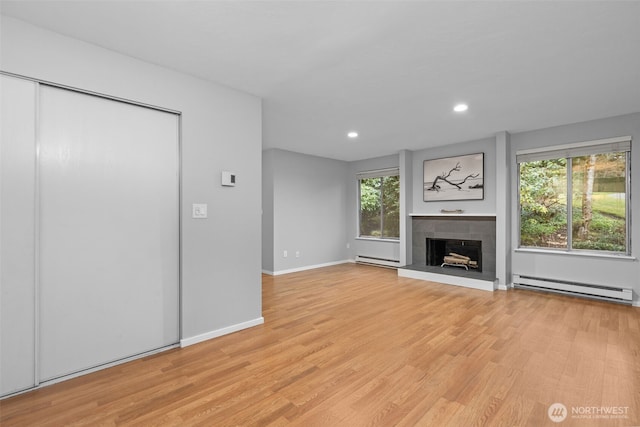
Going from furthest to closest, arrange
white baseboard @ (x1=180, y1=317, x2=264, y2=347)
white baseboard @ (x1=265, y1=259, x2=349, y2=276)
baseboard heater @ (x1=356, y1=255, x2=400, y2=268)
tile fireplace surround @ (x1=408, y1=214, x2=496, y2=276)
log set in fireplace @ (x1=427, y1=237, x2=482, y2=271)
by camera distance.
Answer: baseboard heater @ (x1=356, y1=255, x2=400, y2=268), white baseboard @ (x1=265, y1=259, x2=349, y2=276), log set in fireplace @ (x1=427, y1=237, x2=482, y2=271), tile fireplace surround @ (x1=408, y1=214, x2=496, y2=276), white baseboard @ (x1=180, y1=317, x2=264, y2=347)

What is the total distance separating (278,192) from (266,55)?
11.9 feet

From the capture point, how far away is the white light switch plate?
2.79 m

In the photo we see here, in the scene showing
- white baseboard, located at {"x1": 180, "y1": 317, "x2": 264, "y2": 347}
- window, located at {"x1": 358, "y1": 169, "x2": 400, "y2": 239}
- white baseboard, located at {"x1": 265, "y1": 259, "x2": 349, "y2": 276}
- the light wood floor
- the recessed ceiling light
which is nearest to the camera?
the light wood floor

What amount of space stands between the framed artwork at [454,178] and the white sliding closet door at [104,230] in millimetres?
4721

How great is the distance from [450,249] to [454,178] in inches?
56.7

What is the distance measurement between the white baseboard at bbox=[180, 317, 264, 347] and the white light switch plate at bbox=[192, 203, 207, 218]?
113 cm

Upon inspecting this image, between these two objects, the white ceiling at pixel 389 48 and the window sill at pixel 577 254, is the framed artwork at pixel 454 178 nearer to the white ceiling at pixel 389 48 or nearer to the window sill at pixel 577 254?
the window sill at pixel 577 254

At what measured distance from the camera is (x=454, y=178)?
555 cm

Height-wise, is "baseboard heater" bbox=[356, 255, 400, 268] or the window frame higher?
the window frame

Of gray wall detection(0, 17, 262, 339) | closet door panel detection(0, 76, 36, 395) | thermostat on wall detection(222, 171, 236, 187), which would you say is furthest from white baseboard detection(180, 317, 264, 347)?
thermostat on wall detection(222, 171, 236, 187)

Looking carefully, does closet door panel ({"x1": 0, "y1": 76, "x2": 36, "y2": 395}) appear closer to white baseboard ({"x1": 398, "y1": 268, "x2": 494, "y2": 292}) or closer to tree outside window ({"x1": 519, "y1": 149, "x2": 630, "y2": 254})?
white baseboard ({"x1": 398, "y1": 268, "x2": 494, "y2": 292})

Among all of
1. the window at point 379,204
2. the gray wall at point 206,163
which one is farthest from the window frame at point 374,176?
the gray wall at point 206,163

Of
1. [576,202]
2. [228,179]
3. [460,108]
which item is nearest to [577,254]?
[576,202]

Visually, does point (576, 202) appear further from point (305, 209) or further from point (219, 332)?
point (219, 332)
